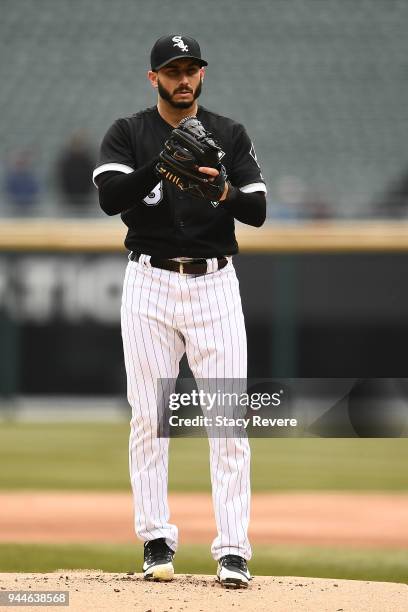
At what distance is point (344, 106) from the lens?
50.1ft

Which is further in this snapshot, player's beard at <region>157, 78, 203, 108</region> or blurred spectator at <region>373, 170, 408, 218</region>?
blurred spectator at <region>373, 170, 408, 218</region>

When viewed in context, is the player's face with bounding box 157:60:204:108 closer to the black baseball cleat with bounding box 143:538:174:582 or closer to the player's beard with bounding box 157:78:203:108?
the player's beard with bounding box 157:78:203:108

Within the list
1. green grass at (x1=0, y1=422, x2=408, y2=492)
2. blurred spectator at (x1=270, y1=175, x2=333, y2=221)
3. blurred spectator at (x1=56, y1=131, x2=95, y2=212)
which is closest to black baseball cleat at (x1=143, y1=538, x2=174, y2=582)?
green grass at (x1=0, y1=422, x2=408, y2=492)

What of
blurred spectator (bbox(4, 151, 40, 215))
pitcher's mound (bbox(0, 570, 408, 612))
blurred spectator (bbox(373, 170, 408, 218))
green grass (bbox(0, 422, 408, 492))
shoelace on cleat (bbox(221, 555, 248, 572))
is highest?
blurred spectator (bbox(4, 151, 40, 215))

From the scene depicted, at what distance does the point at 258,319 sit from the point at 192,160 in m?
7.32

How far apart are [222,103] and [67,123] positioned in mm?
1943

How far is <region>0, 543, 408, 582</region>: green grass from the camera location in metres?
4.76

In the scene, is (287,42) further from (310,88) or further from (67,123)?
(67,123)

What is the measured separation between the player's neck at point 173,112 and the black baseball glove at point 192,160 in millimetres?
160

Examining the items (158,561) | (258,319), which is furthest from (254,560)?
(258,319)

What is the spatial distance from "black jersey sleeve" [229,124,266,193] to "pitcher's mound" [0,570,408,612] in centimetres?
116

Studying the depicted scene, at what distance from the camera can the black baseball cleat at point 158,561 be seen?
3.71 meters

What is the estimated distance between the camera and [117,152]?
144 inches

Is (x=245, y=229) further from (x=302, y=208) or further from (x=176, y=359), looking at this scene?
(x=176, y=359)
